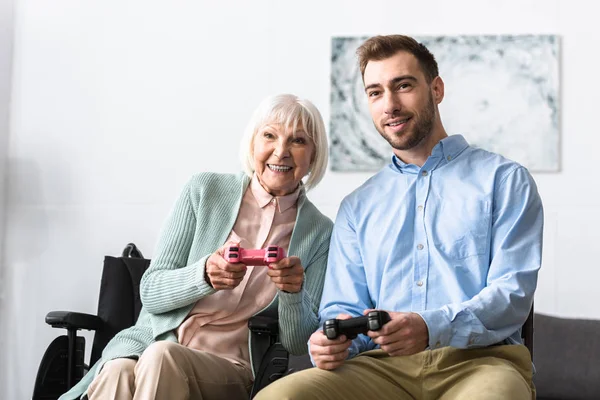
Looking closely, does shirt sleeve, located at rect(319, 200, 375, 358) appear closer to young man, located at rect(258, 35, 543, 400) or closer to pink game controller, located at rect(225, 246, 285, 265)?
young man, located at rect(258, 35, 543, 400)

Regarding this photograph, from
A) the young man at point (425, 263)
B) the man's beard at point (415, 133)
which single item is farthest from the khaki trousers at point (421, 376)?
the man's beard at point (415, 133)

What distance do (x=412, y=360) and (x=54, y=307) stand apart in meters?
2.37

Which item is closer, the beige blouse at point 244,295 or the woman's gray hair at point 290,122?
the beige blouse at point 244,295

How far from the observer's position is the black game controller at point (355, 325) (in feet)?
6.20

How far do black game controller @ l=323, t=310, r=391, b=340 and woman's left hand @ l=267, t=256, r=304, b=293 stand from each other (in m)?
0.25

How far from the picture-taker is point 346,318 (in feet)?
6.72

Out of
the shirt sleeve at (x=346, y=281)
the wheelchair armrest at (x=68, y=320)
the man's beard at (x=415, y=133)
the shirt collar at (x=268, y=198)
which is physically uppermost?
the man's beard at (x=415, y=133)

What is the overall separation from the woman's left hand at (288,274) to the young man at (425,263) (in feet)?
0.35

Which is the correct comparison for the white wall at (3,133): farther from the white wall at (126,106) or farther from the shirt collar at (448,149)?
the shirt collar at (448,149)

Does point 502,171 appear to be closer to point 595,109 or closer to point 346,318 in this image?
point 346,318

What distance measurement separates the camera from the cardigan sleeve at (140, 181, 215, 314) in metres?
2.31

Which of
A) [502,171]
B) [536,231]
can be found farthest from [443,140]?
[536,231]

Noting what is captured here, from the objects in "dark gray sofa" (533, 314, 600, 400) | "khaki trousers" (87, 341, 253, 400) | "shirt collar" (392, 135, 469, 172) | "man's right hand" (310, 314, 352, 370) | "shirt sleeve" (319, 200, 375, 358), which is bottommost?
"dark gray sofa" (533, 314, 600, 400)

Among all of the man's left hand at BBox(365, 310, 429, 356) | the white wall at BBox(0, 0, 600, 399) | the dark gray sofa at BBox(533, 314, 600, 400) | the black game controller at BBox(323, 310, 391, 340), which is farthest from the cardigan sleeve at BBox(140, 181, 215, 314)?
the dark gray sofa at BBox(533, 314, 600, 400)
